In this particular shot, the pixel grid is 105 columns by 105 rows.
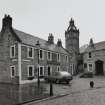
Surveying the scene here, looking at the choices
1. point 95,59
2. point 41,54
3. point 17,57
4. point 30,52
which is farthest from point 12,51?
point 95,59

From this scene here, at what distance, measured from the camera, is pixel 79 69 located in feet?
139

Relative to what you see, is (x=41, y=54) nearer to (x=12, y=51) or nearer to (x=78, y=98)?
(x=12, y=51)

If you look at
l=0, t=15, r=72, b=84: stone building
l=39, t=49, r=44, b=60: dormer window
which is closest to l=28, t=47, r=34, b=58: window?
l=0, t=15, r=72, b=84: stone building

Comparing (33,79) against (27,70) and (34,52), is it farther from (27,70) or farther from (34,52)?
(34,52)

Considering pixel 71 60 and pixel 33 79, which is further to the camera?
pixel 71 60

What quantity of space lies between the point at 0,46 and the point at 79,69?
26059 millimetres

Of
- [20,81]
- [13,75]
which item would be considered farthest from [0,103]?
[13,75]

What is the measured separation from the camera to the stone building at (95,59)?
3437 centimetres

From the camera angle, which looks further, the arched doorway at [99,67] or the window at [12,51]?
the arched doorway at [99,67]

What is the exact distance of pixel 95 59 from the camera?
35531mm

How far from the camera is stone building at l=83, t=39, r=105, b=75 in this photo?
3437 cm

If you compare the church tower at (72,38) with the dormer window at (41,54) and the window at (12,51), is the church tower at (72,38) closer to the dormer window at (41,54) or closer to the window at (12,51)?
the dormer window at (41,54)

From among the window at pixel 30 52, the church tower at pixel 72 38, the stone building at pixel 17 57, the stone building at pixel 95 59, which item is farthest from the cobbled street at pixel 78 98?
the church tower at pixel 72 38

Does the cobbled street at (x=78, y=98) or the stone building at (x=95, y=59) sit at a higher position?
the stone building at (x=95, y=59)
